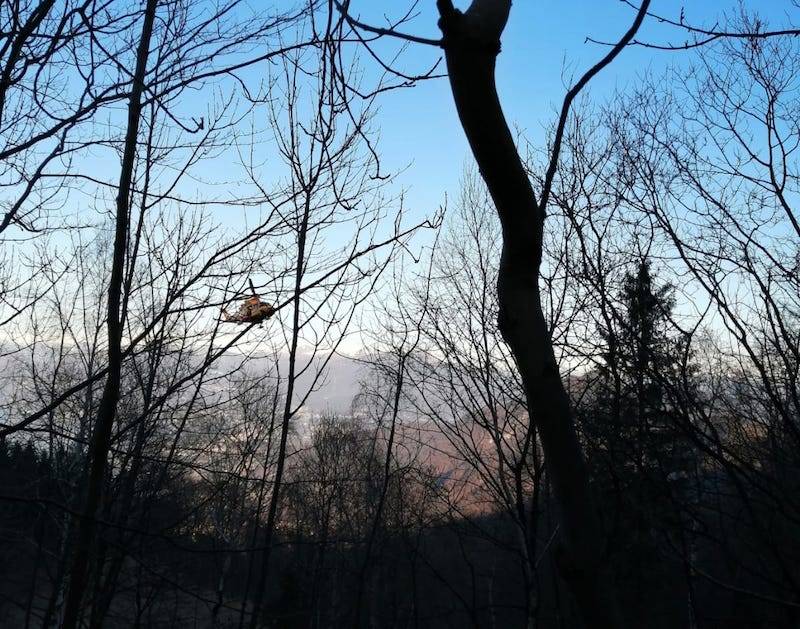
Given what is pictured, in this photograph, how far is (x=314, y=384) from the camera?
437 centimetres

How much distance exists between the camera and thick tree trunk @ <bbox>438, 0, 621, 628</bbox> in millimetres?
1156

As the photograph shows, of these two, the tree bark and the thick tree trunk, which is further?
the tree bark

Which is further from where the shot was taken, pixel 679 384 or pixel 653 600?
pixel 653 600

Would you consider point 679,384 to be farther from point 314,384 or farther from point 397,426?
point 397,426

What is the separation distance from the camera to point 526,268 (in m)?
1.27

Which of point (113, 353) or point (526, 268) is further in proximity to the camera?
point (113, 353)

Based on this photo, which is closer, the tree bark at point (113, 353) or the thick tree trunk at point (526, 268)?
the thick tree trunk at point (526, 268)

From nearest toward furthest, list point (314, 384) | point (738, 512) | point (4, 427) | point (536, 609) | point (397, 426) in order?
point (4, 427) < point (738, 512) < point (314, 384) < point (536, 609) < point (397, 426)

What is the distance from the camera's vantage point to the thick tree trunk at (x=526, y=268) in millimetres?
1156

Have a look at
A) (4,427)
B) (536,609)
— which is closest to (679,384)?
(4,427)

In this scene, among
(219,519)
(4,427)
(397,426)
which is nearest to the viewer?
(4,427)

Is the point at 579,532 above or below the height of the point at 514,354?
below

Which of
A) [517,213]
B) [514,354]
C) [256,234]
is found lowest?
[514,354]

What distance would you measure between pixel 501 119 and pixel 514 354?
0.46 metres
